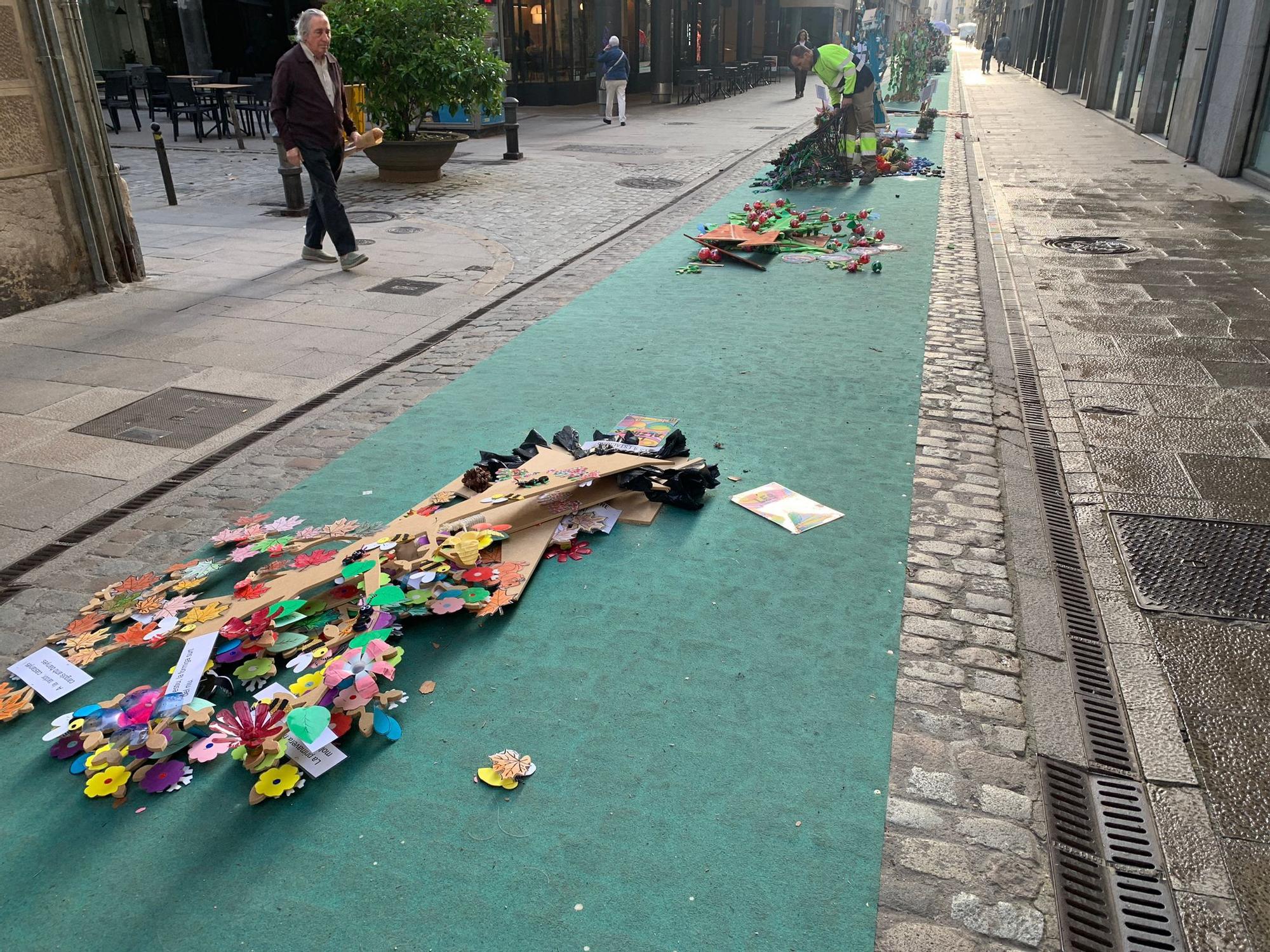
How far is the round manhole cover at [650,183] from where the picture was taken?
48.3 ft

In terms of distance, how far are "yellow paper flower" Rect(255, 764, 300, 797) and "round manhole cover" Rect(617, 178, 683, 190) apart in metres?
12.7

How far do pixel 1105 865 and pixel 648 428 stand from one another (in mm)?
3331

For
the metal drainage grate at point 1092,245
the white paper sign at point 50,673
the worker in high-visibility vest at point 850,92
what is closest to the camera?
the white paper sign at point 50,673

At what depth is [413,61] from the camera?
43.8 ft

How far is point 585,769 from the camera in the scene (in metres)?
3.03

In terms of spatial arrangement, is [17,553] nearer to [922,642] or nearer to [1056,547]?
[922,642]

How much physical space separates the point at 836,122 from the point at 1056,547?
1184cm

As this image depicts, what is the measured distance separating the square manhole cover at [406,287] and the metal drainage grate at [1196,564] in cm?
623

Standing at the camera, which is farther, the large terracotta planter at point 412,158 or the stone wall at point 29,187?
the large terracotta planter at point 412,158

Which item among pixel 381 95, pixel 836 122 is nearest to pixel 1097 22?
pixel 836 122

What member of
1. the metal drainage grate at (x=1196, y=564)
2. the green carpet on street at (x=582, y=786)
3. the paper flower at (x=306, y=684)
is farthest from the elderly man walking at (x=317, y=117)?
the metal drainage grate at (x=1196, y=564)

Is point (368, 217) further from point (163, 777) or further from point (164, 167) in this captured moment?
point (163, 777)

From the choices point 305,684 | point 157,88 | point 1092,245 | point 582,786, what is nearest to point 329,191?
point 305,684

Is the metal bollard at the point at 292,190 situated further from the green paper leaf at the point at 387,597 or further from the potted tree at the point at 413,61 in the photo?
the green paper leaf at the point at 387,597
